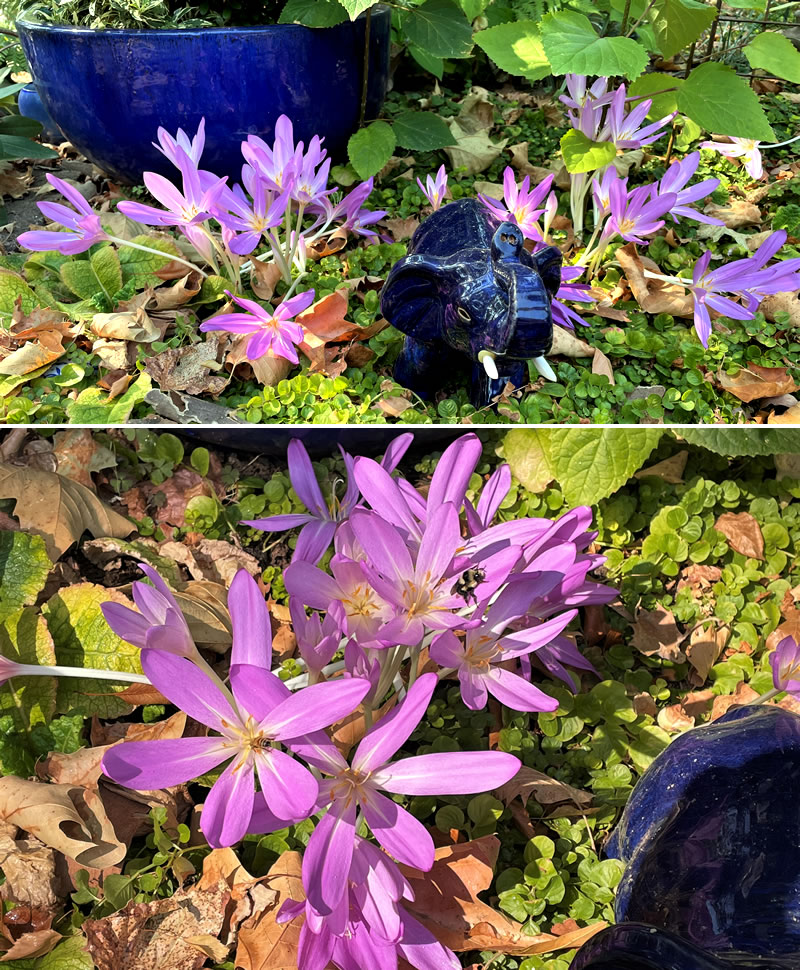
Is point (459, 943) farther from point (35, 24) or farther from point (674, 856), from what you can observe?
point (35, 24)

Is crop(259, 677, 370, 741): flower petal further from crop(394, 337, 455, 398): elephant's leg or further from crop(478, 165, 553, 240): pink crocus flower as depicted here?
crop(478, 165, 553, 240): pink crocus flower

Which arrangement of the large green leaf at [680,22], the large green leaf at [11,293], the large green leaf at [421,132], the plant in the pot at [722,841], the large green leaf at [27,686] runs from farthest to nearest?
the large green leaf at [421,132] → the large green leaf at [11,293] → the large green leaf at [680,22] → the large green leaf at [27,686] → the plant in the pot at [722,841]

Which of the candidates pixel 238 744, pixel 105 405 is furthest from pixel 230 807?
pixel 105 405

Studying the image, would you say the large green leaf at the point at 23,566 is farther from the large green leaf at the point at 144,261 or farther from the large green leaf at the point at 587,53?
the large green leaf at the point at 587,53

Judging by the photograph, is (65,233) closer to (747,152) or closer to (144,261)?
(144,261)

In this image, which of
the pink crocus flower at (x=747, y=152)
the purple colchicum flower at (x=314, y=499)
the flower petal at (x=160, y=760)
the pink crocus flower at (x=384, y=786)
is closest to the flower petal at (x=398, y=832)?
the pink crocus flower at (x=384, y=786)

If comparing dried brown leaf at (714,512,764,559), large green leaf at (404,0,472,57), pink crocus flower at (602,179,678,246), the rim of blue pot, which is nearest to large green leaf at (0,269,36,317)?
the rim of blue pot
